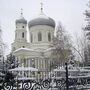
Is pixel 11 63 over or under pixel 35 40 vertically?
under

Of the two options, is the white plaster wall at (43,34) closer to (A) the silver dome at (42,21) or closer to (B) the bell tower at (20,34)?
(A) the silver dome at (42,21)

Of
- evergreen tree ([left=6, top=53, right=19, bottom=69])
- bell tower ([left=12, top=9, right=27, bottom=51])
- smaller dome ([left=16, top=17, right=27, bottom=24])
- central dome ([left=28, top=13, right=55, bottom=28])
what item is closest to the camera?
evergreen tree ([left=6, top=53, right=19, bottom=69])

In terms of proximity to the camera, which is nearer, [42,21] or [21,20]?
[42,21]

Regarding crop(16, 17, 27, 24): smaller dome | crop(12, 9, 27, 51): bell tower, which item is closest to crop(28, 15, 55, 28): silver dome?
crop(12, 9, 27, 51): bell tower

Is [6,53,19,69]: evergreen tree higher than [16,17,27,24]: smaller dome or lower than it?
lower

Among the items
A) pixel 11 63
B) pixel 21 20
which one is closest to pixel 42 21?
pixel 21 20

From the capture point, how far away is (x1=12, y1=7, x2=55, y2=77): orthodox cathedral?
4262 centimetres

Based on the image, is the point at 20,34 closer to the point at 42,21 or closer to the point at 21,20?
the point at 21,20

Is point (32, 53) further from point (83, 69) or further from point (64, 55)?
point (83, 69)

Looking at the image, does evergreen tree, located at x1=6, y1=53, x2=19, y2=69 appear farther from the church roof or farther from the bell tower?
the bell tower

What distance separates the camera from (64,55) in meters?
32.2

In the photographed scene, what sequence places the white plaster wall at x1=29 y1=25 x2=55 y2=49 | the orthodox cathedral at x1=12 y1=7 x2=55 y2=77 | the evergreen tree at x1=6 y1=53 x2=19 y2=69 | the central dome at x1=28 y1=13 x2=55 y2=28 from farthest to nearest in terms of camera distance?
the central dome at x1=28 y1=13 x2=55 y2=28, the white plaster wall at x1=29 y1=25 x2=55 y2=49, the orthodox cathedral at x1=12 y1=7 x2=55 y2=77, the evergreen tree at x1=6 y1=53 x2=19 y2=69

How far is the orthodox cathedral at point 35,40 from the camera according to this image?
42625 mm

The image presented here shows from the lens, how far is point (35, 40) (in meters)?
47.0
